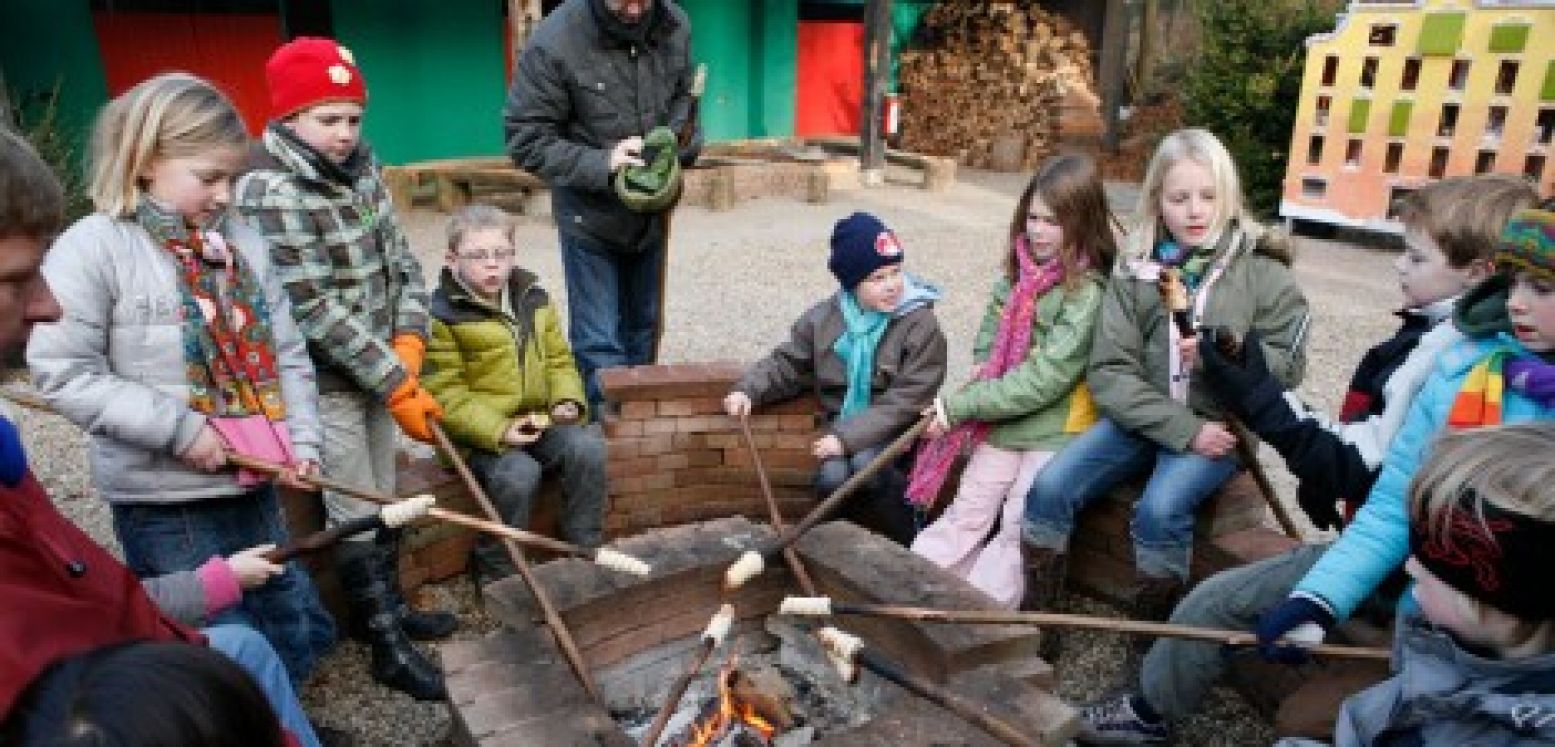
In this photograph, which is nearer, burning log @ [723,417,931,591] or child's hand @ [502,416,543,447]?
burning log @ [723,417,931,591]

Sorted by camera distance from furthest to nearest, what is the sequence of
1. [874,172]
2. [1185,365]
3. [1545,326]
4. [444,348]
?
[874,172], [444,348], [1185,365], [1545,326]

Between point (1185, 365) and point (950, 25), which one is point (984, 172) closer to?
point (950, 25)

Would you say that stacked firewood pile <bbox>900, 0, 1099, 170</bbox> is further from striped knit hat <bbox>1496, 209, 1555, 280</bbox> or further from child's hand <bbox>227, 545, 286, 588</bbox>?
child's hand <bbox>227, 545, 286, 588</bbox>

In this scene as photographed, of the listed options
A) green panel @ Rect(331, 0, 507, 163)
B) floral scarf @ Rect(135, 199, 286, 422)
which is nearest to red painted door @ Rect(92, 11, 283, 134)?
green panel @ Rect(331, 0, 507, 163)

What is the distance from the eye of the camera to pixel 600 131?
419 cm

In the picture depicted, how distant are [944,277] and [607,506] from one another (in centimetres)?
450

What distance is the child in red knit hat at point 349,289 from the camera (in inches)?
114

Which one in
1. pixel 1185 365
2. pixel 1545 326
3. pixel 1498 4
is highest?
pixel 1498 4

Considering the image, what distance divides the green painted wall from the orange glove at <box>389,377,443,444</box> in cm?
899

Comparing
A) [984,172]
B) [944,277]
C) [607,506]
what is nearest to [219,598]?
[607,506]

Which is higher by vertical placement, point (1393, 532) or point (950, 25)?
point (950, 25)

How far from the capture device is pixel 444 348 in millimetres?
3430

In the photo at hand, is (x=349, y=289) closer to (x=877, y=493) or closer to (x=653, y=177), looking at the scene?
(x=653, y=177)

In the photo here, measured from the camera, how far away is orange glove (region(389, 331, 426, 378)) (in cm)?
316
